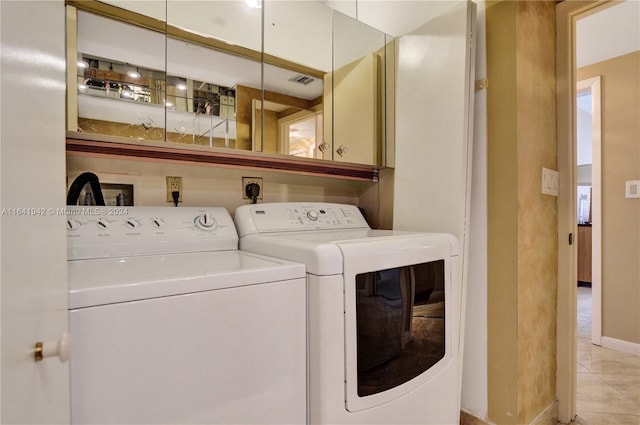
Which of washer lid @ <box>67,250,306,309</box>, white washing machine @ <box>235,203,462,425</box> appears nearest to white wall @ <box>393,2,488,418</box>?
white washing machine @ <box>235,203,462,425</box>

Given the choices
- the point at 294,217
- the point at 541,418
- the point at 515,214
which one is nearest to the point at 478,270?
the point at 515,214

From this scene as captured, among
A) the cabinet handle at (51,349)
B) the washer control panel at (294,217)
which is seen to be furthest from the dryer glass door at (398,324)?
the cabinet handle at (51,349)

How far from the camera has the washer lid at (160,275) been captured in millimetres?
707

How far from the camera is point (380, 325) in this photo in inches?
42.6

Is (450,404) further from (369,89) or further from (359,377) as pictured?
(369,89)

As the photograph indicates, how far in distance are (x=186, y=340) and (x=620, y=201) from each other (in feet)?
11.0

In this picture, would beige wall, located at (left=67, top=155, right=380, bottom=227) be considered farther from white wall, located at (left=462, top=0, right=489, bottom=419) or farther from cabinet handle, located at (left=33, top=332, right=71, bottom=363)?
cabinet handle, located at (left=33, top=332, right=71, bottom=363)

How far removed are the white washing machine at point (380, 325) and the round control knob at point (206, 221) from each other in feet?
0.41

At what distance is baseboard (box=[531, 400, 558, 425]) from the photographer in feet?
5.09

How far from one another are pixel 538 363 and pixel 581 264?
4.09 metres

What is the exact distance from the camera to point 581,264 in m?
4.64

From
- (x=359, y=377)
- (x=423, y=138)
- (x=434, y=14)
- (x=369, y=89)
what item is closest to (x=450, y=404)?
(x=359, y=377)

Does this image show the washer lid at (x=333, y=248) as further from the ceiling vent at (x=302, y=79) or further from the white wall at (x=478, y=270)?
the ceiling vent at (x=302, y=79)

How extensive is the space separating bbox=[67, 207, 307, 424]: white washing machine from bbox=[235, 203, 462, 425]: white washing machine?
0.07 metres
